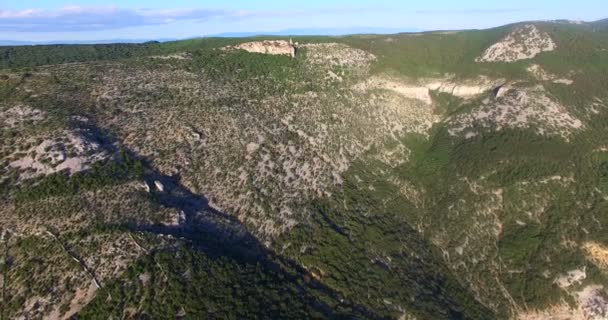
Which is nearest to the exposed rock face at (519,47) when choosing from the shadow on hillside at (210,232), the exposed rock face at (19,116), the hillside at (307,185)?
the hillside at (307,185)

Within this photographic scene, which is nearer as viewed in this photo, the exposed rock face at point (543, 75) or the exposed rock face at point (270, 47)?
the exposed rock face at point (543, 75)

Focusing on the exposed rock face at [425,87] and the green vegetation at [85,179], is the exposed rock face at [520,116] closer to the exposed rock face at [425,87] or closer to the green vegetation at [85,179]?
the exposed rock face at [425,87]

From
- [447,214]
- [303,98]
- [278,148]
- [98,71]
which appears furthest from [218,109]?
[447,214]

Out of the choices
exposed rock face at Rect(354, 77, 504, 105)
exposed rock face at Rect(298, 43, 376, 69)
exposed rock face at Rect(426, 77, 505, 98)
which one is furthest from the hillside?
exposed rock face at Rect(426, 77, 505, 98)

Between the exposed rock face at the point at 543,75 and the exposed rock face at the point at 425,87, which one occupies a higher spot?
the exposed rock face at the point at 543,75

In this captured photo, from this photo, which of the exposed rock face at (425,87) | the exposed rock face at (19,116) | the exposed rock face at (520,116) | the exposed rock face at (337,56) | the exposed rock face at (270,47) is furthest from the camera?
the exposed rock face at (270,47)

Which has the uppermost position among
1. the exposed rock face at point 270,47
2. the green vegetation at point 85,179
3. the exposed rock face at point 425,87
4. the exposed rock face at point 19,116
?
the exposed rock face at point 270,47

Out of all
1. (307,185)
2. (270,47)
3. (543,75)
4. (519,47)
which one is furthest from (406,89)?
(307,185)
